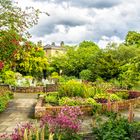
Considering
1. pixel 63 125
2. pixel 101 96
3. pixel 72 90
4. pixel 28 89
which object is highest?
pixel 28 89

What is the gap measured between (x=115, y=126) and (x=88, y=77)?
29588mm

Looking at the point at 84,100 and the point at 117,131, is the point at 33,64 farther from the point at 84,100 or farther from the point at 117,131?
the point at 117,131

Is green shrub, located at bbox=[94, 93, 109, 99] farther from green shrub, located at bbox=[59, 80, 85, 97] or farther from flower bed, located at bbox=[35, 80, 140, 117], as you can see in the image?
green shrub, located at bbox=[59, 80, 85, 97]

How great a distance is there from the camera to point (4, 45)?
13.5 meters

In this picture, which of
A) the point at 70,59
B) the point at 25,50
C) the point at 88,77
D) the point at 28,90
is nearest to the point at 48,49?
the point at 70,59

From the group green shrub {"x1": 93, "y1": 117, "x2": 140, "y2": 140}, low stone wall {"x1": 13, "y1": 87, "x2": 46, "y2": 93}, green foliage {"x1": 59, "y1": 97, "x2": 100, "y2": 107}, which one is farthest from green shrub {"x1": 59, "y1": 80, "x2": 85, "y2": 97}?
low stone wall {"x1": 13, "y1": 87, "x2": 46, "y2": 93}

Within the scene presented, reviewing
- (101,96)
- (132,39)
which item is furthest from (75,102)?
(132,39)

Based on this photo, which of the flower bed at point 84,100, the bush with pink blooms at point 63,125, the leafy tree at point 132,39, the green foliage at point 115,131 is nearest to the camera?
the green foliage at point 115,131

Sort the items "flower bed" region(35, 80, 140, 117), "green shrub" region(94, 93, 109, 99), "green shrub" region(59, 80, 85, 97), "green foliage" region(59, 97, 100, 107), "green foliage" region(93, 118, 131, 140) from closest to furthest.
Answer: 1. "green foliage" region(93, 118, 131, 140)
2. "flower bed" region(35, 80, 140, 117)
3. "green foliage" region(59, 97, 100, 107)
4. "green shrub" region(94, 93, 109, 99)
5. "green shrub" region(59, 80, 85, 97)

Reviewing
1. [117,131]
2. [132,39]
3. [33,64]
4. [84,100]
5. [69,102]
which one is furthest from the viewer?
[132,39]

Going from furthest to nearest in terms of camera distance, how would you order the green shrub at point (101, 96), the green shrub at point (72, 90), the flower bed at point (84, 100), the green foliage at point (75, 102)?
the green shrub at point (72, 90)
the green shrub at point (101, 96)
the green foliage at point (75, 102)
the flower bed at point (84, 100)

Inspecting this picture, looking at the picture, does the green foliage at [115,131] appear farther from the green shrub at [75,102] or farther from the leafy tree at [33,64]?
the leafy tree at [33,64]

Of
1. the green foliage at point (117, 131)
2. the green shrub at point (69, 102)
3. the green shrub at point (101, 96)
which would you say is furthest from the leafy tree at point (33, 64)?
the green foliage at point (117, 131)

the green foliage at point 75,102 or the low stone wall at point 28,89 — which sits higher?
the low stone wall at point 28,89
